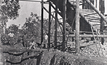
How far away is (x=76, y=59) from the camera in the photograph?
5.36 metres

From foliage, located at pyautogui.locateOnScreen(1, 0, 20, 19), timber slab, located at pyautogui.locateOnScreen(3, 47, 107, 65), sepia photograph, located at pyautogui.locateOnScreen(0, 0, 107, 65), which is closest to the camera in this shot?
timber slab, located at pyautogui.locateOnScreen(3, 47, 107, 65)

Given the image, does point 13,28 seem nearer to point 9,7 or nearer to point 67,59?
point 9,7

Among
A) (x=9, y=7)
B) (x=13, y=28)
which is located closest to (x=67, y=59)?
(x=9, y=7)

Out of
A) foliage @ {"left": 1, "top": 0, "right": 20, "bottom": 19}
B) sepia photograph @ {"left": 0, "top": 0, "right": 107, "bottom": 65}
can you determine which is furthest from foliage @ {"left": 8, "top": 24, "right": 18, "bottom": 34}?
foliage @ {"left": 1, "top": 0, "right": 20, "bottom": 19}

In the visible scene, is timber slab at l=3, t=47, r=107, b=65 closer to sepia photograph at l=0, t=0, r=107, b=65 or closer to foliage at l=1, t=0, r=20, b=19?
sepia photograph at l=0, t=0, r=107, b=65

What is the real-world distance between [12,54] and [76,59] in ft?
14.0

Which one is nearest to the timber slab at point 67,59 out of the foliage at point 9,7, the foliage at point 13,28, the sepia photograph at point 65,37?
the sepia photograph at point 65,37

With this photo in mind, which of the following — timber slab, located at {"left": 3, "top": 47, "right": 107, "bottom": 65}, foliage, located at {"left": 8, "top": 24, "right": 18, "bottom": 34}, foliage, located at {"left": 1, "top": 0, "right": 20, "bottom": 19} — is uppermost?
foliage, located at {"left": 1, "top": 0, "right": 20, "bottom": 19}

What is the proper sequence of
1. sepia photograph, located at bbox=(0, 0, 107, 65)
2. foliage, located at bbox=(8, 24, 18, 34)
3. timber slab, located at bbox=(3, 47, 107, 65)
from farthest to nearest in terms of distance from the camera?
foliage, located at bbox=(8, 24, 18, 34)
sepia photograph, located at bbox=(0, 0, 107, 65)
timber slab, located at bbox=(3, 47, 107, 65)

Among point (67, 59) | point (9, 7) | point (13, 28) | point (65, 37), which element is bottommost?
point (67, 59)

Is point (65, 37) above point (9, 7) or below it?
below

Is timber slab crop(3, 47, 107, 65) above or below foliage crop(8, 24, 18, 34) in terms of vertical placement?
below

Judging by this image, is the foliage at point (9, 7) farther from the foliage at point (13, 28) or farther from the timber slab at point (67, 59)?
the timber slab at point (67, 59)

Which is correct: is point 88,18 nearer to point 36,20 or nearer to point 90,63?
point 90,63
